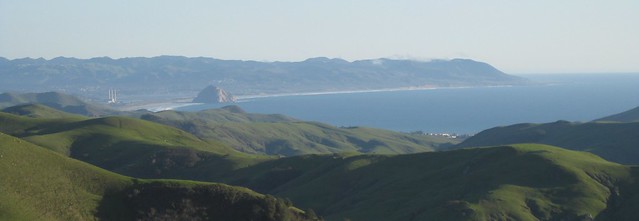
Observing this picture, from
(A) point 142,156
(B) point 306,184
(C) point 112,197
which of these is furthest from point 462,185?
(A) point 142,156

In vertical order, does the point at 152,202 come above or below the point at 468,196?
above

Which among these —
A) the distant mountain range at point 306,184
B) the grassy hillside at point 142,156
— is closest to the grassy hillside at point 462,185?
the distant mountain range at point 306,184

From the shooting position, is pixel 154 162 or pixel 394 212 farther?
pixel 154 162

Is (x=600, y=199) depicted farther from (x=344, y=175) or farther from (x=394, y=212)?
(x=344, y=175)

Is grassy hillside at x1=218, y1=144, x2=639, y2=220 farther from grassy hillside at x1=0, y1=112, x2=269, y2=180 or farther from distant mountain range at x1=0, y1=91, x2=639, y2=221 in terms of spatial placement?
grassy hillside at x1=0, y1=112, x2=269, y2=180

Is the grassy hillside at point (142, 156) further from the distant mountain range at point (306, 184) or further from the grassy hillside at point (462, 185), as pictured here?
the grassy hillside at point (462, 185)

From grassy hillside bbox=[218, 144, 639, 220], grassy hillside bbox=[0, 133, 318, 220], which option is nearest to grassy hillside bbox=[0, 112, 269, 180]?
grassy hillside bbox=[218, 144, 639, 220]

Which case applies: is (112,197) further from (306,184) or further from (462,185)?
(306,184)

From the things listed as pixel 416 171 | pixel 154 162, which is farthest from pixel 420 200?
pixel 154 162
